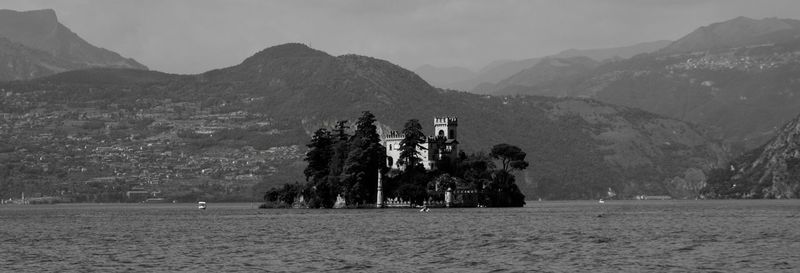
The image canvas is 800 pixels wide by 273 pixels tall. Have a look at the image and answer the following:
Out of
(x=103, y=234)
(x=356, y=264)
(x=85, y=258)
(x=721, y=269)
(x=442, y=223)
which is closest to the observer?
(x=721, y=269)

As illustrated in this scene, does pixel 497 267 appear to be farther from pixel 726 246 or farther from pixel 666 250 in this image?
pixel 726 246

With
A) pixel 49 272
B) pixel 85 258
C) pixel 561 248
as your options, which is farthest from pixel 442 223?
pixel 49 272

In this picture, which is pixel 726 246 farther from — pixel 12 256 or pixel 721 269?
pixel 12 256

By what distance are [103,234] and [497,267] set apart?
63.2m

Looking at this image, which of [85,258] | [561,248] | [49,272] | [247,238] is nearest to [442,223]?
[247,238]

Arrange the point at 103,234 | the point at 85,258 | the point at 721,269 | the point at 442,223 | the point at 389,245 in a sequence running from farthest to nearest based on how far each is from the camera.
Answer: the point at 442,223
the point at 103,234
the point at 389,245
the point at 85,258
the point at 721,269

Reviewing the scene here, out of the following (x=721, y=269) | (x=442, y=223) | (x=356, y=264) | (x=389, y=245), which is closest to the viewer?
(x=721, y=269)

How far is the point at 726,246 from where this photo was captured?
10694 cm

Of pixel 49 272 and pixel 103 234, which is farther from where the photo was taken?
pixel 103 234

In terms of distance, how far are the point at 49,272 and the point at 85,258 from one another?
40.6ft

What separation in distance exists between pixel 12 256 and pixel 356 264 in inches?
1172

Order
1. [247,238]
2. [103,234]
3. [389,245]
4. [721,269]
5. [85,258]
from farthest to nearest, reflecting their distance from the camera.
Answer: [103,234] < [247,238] < [389,245] < [85,258] < [721,269]

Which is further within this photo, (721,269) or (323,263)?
(323,263)

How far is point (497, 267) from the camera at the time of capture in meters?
89.5
